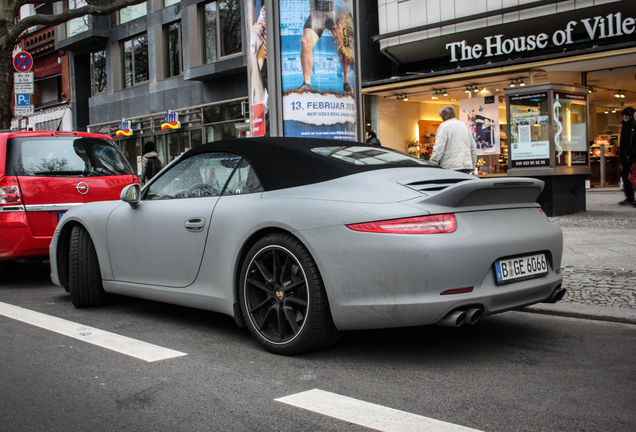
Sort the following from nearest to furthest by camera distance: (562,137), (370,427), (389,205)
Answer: (370,427), (389,205), (562,137)

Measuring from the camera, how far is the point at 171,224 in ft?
15.8

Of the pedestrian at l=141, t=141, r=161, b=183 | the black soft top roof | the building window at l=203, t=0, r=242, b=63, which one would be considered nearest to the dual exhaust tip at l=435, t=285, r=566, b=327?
the black soft top roof

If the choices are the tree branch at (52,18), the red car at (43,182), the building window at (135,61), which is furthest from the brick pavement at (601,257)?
the building window at (135,61)

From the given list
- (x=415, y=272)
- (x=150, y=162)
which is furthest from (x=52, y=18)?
(x=415, y=272)

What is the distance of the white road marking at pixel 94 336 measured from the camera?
416 centimetres

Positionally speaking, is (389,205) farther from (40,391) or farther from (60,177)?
(60,177)

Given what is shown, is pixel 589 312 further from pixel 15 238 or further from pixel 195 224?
pixel 15 238

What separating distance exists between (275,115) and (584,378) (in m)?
7.09

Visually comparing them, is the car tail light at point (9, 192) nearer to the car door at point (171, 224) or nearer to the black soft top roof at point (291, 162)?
the car door at point (171, 224)

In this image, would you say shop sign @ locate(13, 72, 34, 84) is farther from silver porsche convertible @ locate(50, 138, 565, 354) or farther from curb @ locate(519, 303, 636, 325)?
curb @ locate(519, 303, 636, 325)

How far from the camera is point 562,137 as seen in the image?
1214 centimetres

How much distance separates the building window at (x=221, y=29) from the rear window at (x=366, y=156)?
18.5 m

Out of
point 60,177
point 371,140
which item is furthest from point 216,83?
point 60,177

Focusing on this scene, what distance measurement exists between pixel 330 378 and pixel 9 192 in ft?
16.7
